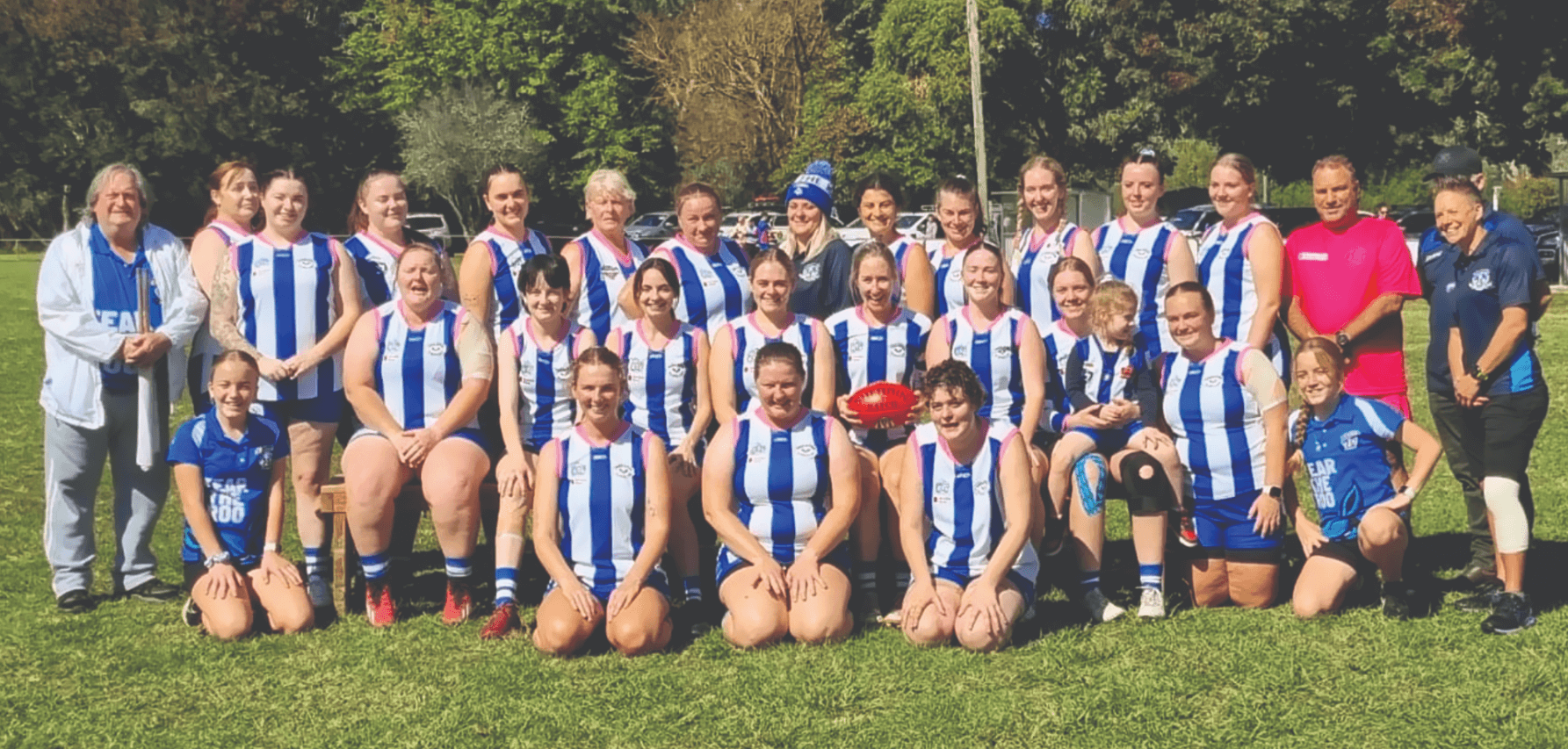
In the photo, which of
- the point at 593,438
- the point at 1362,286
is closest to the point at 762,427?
the point at 593,438

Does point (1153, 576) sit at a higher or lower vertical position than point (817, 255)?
lower

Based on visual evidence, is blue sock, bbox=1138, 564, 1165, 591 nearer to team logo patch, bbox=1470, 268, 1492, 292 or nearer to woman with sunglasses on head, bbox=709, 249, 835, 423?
woman with sunglasses on head, bbox=709, 249, 835, 423

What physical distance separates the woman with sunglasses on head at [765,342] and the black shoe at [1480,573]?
8.89ft

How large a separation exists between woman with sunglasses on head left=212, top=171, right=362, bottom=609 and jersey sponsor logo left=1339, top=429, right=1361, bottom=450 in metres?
3.89

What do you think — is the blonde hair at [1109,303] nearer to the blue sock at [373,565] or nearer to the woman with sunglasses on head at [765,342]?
the woman with sunglasses on head at [765,342]

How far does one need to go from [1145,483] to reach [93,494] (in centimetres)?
427

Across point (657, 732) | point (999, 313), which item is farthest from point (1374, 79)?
point (657, 732)

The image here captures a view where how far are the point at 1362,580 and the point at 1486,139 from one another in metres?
26.3

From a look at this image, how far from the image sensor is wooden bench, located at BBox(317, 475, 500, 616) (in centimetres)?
557

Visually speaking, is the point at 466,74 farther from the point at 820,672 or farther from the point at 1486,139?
the point at 820,672

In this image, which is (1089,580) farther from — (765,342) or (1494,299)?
(1494,299)

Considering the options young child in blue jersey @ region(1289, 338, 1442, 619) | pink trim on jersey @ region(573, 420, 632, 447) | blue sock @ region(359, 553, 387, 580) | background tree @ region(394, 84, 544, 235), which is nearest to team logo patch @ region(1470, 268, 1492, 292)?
young child in blue jersey @ region(1289, 338, 1442, 619)

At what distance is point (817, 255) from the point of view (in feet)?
20.1

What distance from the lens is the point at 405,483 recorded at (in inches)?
219
